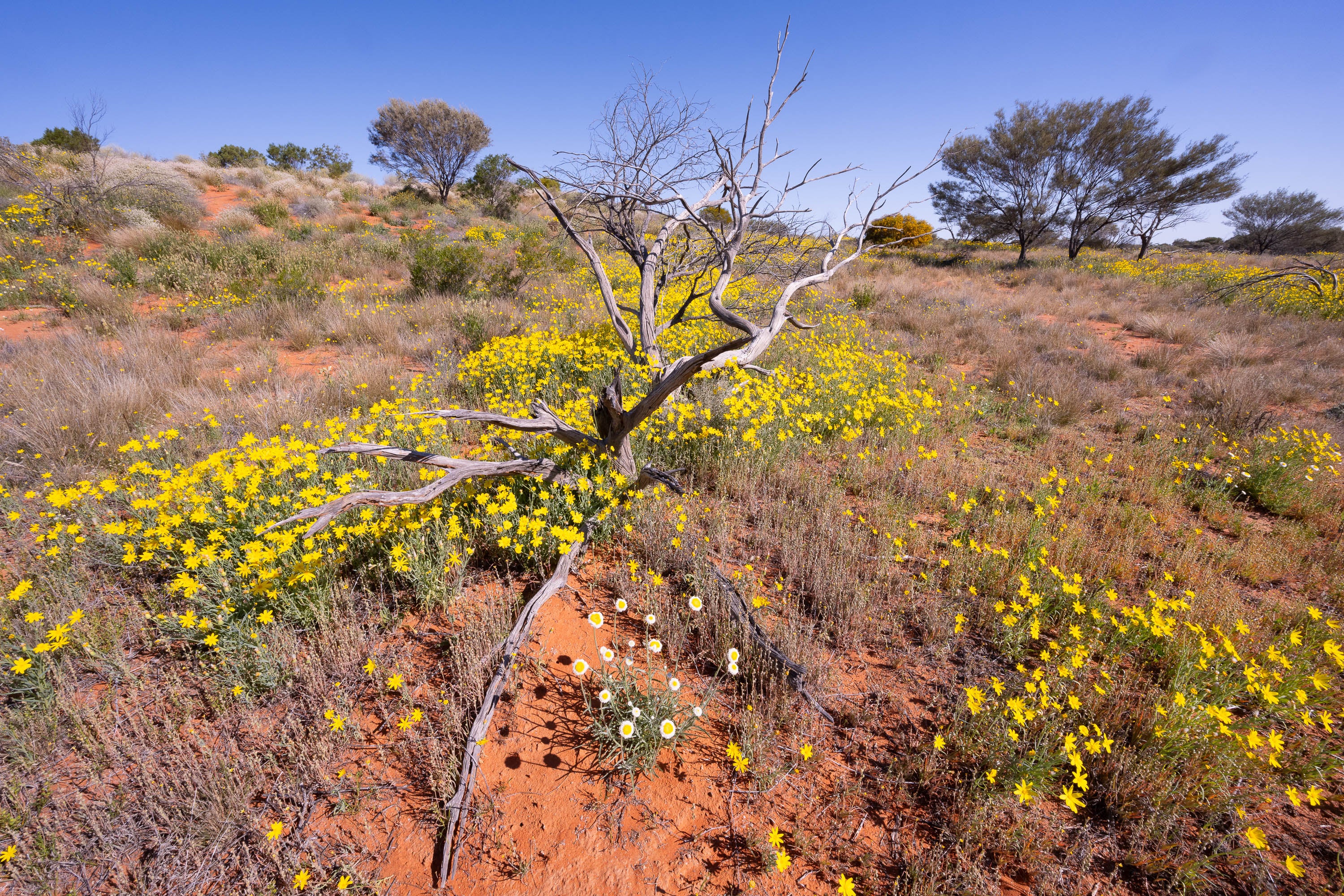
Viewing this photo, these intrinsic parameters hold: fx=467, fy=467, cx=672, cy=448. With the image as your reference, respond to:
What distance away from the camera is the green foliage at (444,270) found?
392 inches

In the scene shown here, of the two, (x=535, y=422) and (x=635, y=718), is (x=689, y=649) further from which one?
(x=535, y=422)

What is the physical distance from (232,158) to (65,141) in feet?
36.2

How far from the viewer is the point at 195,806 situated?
71.4 inches

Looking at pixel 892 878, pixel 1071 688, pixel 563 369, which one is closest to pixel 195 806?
pixel 892 878

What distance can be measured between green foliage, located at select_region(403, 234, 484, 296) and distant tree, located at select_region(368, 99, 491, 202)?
20092 mm

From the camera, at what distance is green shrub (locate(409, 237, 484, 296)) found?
9.95m

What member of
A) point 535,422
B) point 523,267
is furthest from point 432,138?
point 535,422

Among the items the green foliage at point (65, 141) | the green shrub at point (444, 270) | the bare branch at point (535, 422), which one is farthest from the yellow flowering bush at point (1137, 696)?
the green foliage at point (65, 141)

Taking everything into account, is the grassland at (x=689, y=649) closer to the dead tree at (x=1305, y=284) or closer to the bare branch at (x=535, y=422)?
the bare branch at (x=535, y=422)

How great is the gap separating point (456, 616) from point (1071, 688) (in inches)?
136

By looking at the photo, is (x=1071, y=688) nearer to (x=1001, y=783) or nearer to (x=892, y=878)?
(x=1001, y=783)

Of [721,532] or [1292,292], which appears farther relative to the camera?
[1292,292]

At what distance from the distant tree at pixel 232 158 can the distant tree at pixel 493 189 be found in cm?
1536

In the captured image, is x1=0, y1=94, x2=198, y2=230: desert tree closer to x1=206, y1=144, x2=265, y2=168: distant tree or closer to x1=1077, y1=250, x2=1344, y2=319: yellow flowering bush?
x1=206, y1=144, x2=265, y2=168: distant tree
